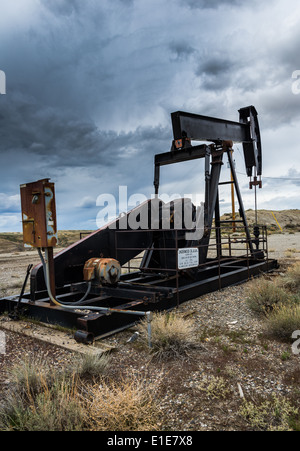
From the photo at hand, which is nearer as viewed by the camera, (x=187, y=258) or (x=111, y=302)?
(x=111, y=302)

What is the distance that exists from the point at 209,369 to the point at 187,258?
276 cm

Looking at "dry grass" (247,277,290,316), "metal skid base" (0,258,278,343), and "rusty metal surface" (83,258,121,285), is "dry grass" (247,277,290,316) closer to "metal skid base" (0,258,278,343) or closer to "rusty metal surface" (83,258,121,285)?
"metal skid base" (0,258,278,343)

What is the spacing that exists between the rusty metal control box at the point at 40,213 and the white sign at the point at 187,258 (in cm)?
222

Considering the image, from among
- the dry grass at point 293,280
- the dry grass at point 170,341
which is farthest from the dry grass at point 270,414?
the dry grass at point 293,280

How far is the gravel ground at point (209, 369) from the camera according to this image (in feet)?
8.39

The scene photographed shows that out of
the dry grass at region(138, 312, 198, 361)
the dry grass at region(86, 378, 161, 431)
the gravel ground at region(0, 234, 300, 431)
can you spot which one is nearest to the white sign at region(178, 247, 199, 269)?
the gravel ground at region(0, 234, 300, 431)

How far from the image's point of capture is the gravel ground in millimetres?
2559

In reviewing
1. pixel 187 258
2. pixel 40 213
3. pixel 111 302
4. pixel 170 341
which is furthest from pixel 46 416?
pixel 187 258

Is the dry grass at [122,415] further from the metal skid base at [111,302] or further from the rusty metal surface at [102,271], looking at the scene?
the rusty metal surface at [102,271]

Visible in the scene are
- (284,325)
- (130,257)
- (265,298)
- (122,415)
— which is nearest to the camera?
(122,415)

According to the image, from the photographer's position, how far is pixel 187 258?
5938mm

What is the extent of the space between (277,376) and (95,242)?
12.5 feet

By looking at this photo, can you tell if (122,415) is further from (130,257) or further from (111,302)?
(130,257)
